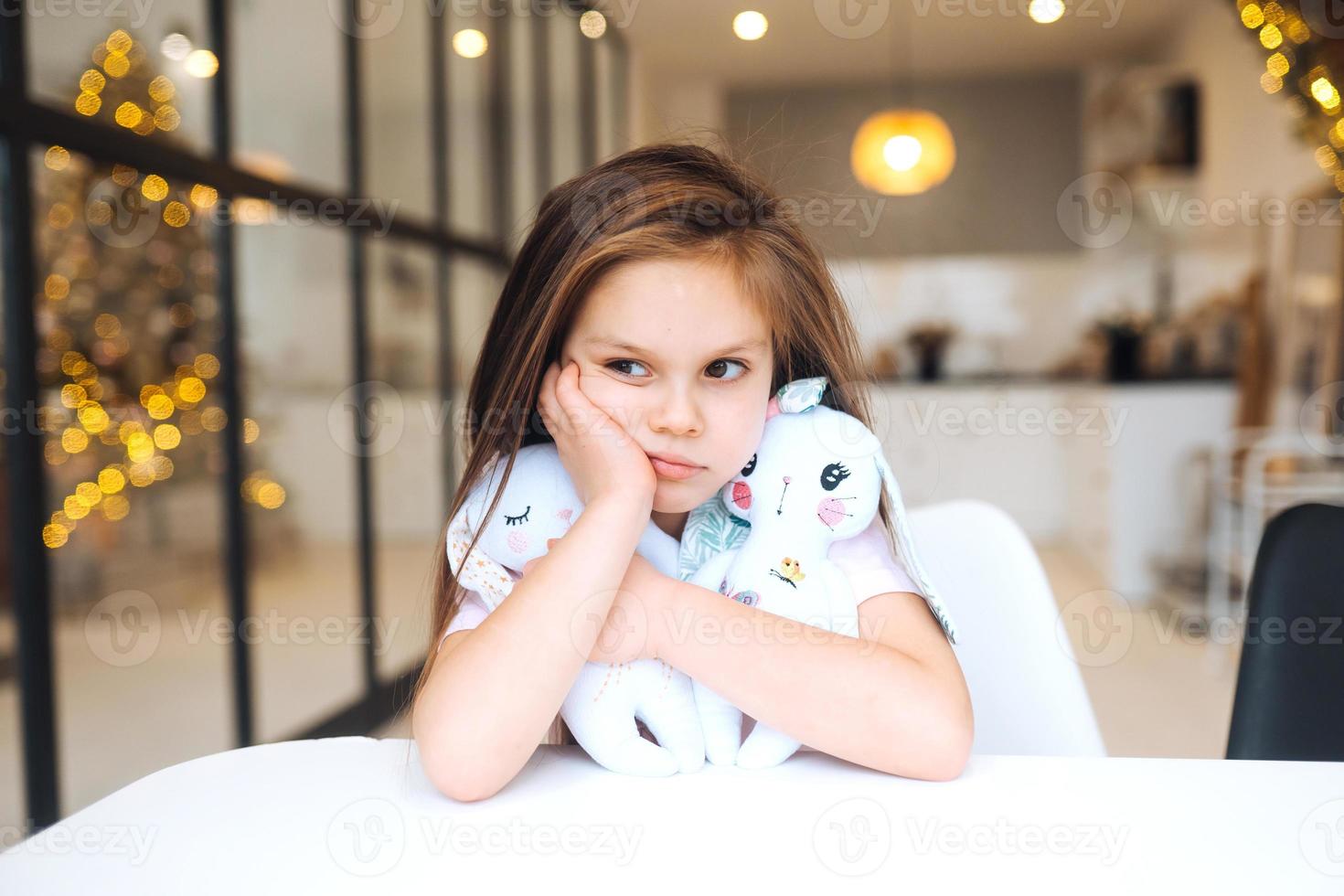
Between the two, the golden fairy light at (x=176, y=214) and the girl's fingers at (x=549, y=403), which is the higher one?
the golden fairy light at (x=176, y=214)

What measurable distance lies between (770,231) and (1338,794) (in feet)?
1.63

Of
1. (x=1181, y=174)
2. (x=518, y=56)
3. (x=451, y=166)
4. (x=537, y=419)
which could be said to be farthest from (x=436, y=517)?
(x=1181, y=174)

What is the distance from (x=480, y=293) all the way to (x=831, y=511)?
3.08 m

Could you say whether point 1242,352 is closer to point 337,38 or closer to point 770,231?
point 337,38

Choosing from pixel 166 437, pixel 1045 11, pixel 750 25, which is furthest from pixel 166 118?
pixel 1045 11

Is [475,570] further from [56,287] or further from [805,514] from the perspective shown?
[56,287]

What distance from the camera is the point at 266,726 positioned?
224 cm

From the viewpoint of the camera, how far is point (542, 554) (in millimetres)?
731

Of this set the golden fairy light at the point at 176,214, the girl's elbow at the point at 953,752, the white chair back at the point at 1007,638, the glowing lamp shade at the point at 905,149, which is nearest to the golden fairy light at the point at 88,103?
the golden fairy light at the point at 176,214

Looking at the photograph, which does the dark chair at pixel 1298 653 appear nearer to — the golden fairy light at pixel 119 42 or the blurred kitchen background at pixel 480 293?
the blurred kitchen background at pixel 480 293

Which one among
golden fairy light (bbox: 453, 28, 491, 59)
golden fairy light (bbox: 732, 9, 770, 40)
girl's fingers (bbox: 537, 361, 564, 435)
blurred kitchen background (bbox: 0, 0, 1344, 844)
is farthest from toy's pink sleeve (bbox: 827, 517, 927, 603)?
golden fairy light (bbox: 732, 9, 770, 40)

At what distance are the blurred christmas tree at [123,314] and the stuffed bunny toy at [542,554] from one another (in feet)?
3.71

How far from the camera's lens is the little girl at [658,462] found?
0.60 metres

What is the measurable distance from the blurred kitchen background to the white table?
1.64 feet
